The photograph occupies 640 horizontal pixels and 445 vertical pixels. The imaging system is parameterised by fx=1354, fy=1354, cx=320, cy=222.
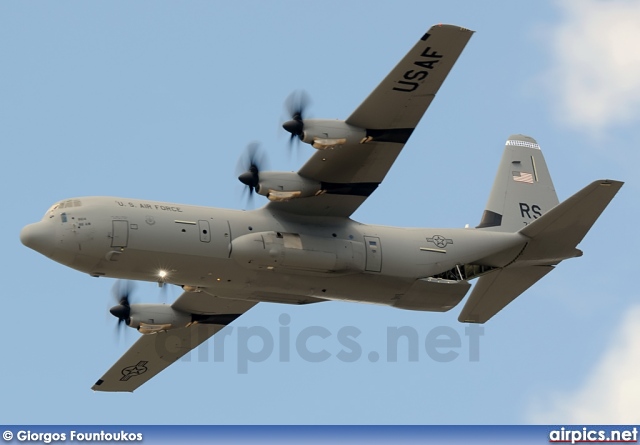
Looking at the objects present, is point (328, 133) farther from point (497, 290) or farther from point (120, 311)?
point (120, 311)

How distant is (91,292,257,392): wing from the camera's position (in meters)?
38.7

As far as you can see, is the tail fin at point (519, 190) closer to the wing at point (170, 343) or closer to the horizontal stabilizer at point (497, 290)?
the horizontal stabilizer at point (497, 290)

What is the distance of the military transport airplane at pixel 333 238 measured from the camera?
32.9 meters

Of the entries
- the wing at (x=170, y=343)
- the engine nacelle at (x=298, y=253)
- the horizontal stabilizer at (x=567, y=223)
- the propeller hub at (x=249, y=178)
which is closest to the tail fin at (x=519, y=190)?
the horizontal stabilizer at (x=567, y=223)

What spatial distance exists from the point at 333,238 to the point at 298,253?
1.22 m

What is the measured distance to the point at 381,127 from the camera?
3362 centimetres

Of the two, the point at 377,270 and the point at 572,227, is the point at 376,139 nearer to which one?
the point at 377,270

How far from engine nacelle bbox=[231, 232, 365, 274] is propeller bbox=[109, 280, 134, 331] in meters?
5.69

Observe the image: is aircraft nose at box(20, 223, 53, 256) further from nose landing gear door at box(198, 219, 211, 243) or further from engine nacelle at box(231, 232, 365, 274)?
engine nacelle at box(231, 232, 365, 274)

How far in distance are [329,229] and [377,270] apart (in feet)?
5.34

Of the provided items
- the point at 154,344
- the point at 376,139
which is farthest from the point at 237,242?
the point at 154,344

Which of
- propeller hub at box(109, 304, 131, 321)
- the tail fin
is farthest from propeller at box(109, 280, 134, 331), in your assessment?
the tail fin

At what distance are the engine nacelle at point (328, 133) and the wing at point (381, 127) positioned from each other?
0.68 ft

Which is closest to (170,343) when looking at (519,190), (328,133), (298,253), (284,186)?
(298,253)
